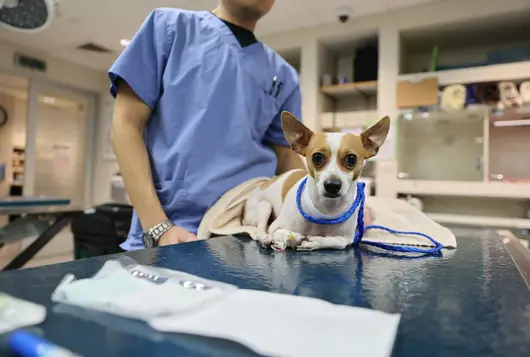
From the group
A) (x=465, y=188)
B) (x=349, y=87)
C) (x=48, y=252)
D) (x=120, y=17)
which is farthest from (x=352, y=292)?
(x=48, y=252)

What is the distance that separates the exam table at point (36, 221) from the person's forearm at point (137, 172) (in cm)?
129

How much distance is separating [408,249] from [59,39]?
3808mm

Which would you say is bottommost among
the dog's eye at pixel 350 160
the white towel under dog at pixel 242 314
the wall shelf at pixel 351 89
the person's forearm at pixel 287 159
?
the white towel under dog at pixel 242 314

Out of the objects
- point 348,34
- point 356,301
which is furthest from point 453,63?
point 356,301

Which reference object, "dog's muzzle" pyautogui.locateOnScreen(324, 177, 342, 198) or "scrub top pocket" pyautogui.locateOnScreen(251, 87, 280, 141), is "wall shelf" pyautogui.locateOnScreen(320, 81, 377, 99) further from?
"dog's muzzle" pyautogui.locateOnScreen(324, 177, 342, 198)

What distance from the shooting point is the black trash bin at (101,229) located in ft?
5.90

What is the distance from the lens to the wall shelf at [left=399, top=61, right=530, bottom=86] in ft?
7.54

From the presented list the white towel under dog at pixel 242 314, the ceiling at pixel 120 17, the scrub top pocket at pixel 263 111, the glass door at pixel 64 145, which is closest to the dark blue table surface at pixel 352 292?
the white towel under dog at pixel 242 314

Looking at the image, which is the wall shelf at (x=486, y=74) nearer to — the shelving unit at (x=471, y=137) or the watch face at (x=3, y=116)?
the shelving unit at (x=471, y=137)

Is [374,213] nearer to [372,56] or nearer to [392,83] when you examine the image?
[392,83]

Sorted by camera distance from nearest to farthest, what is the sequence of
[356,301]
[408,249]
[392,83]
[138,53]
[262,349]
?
[262,349] → [356,301] → [408,249] → [138,53] → [392,83]

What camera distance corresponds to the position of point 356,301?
0.32 m

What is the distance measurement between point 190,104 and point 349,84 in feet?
7.57

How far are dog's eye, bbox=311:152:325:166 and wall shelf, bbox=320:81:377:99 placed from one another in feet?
7.80
